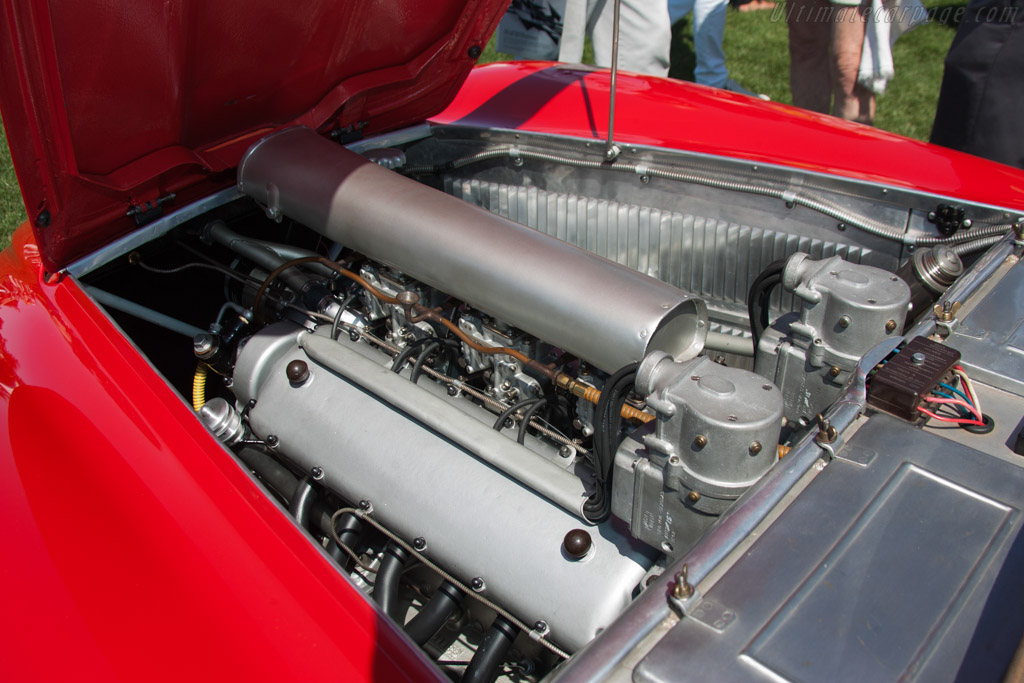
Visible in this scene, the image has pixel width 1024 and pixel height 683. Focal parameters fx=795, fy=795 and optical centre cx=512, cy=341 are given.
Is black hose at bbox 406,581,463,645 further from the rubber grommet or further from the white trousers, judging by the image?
the white trousers

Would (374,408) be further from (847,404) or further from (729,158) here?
(729,158)

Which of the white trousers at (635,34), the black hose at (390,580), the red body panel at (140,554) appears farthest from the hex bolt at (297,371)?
the white trousers at (635,34)

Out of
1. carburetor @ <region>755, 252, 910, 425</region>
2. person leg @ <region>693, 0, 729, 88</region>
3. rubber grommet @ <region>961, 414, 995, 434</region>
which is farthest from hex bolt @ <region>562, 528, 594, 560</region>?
person leg @ <region>693, 0, 729, 88</region>

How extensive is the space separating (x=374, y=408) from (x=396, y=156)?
80cm

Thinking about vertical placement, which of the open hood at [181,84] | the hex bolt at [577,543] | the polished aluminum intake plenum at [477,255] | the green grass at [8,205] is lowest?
the green grass at [8,205]

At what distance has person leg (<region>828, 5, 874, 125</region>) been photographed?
4.04m

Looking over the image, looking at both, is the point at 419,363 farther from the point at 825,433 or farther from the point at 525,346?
the point at 825,433

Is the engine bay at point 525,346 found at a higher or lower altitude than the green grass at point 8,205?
higher

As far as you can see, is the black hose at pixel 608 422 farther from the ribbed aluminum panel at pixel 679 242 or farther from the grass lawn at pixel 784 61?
the grass lawn at pixel 784 61

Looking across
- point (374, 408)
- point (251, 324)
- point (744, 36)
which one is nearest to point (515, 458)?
point (374, 408)

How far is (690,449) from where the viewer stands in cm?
115

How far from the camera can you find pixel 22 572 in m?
1.32

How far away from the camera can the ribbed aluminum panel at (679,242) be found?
1.89m

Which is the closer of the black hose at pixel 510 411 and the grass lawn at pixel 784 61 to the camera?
the black hose at pixel 510 411
